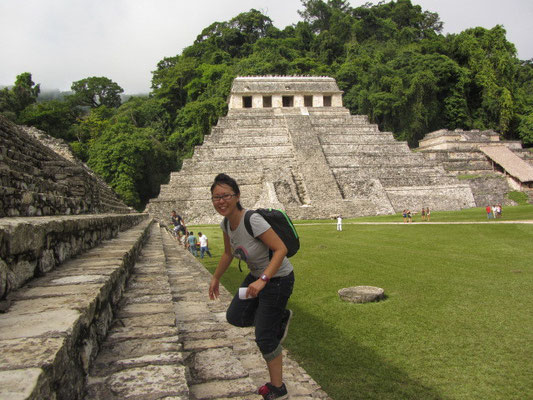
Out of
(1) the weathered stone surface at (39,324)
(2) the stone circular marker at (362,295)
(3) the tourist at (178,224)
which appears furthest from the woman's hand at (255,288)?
(3) the tourist at (178,224)

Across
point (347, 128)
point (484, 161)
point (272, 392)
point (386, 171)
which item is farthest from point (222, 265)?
point (484, 161)

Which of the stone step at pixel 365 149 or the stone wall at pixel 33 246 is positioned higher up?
the stone step at pixel 365 149

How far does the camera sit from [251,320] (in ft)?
9.86

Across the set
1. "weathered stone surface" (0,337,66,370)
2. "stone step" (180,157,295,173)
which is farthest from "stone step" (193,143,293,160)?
"weathered stone surface" (0,337,66,370)

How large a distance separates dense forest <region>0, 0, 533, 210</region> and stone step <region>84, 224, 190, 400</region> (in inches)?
1231

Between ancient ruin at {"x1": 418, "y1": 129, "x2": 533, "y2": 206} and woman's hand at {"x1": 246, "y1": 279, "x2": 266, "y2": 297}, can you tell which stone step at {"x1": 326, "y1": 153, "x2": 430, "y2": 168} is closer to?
ancient ruin at {"x1": 418, "y1": 129, "x2": 533, "y2": 206}

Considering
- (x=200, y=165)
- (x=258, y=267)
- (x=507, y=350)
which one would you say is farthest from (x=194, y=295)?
(x=200, y=165)

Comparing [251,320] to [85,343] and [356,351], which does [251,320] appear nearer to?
[85,343]

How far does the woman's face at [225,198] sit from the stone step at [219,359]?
3.35ft

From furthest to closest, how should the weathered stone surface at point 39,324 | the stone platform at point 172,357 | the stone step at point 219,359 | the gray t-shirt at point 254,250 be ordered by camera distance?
the gray t-shirt at point 254,250 → the stone step at point 219,359 → the stone platform at point 172,357 → the weathered stone surface at point 39,324

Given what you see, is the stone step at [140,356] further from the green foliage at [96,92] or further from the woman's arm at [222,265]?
the green foliage at [96,92]

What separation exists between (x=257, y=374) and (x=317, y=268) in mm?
6012

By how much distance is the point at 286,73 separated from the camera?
161ft

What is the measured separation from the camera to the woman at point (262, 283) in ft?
9.02
